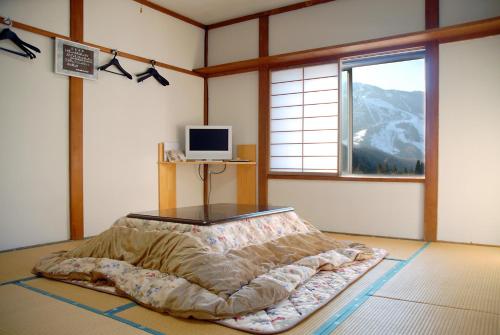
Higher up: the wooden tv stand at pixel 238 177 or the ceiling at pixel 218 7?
the ceiling at pixel 218 7

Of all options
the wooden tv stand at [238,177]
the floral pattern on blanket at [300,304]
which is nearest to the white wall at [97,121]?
the wooden tv stand at [238,177]

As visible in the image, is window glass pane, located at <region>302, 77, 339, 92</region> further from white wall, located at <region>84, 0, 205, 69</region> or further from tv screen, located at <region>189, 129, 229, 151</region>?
white wall, located at <region>84, 0, 205, 69</region>

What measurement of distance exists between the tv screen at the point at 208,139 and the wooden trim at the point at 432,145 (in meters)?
2.53

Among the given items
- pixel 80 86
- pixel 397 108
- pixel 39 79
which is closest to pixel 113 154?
pixel 80 86

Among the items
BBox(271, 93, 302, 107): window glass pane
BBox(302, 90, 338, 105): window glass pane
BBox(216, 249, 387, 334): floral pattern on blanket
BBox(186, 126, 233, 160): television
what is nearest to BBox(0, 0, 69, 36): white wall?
BBox(186, 126, 233, 160): television

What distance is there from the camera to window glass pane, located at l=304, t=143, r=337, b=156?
193 inches

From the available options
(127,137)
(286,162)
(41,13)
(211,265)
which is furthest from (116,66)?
(211,265)

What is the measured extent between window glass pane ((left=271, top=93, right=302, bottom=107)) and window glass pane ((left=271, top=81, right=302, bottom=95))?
2.4 inches

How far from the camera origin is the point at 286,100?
5.30 metres

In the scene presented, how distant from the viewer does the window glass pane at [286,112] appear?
5214 mm

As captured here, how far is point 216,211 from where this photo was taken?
337 centimetres

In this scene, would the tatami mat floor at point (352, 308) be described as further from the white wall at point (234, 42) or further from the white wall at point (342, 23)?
the white wall at point (234, 42)

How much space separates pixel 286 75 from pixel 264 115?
61cm

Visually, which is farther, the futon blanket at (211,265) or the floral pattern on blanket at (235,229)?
the floral pattern on blanket at (235,229)
